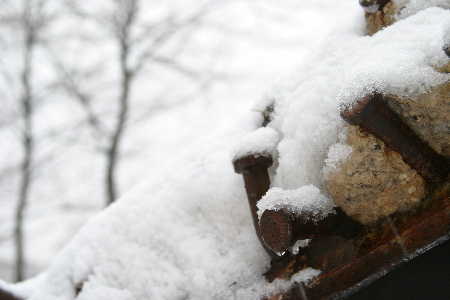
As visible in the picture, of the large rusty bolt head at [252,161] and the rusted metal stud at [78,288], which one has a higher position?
the large rusty bolt head at [252,161]

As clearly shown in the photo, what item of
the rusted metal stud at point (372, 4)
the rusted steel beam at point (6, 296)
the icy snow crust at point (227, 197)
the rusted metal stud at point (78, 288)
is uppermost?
the rusted metal stud at point (372, 4)

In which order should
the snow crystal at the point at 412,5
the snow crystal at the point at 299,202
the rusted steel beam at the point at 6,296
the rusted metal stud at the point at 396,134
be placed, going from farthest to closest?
the rusted steel beam at the point at 6,296 → the snow crystal at the point at 412,5 → the snow crystal at the point at 299,202 → the rusted metal stud at the point at 396,134

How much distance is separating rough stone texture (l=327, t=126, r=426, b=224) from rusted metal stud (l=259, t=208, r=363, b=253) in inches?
3.8

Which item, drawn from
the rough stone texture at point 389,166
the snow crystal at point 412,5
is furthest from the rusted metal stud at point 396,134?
the snow crystal at point 412,5

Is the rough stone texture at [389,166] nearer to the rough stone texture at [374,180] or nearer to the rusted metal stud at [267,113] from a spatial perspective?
the rough stone texture at [374,180]

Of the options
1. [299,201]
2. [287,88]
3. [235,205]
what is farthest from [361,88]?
[235,205]

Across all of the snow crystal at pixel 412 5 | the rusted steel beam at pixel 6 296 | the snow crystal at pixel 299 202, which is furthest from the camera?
the rusted steel beam at pixel 6 296

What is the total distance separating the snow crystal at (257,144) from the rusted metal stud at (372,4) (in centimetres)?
56

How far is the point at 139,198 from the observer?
5.26 ft

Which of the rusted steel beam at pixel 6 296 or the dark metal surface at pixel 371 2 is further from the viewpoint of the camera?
the rusted steel beam at pixel 6 296

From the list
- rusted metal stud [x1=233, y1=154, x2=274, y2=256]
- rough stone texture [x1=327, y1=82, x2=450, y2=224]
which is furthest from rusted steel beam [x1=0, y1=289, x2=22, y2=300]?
rough stone texture [x1=327, y1=82, x2=450, y2=224]

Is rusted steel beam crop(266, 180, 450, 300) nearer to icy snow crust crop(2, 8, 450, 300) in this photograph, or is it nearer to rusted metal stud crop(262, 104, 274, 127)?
icy snow crust crop(2, 8, 450, 300)

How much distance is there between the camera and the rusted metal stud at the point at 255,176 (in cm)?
117

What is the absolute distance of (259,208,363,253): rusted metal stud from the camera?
3.05ft
